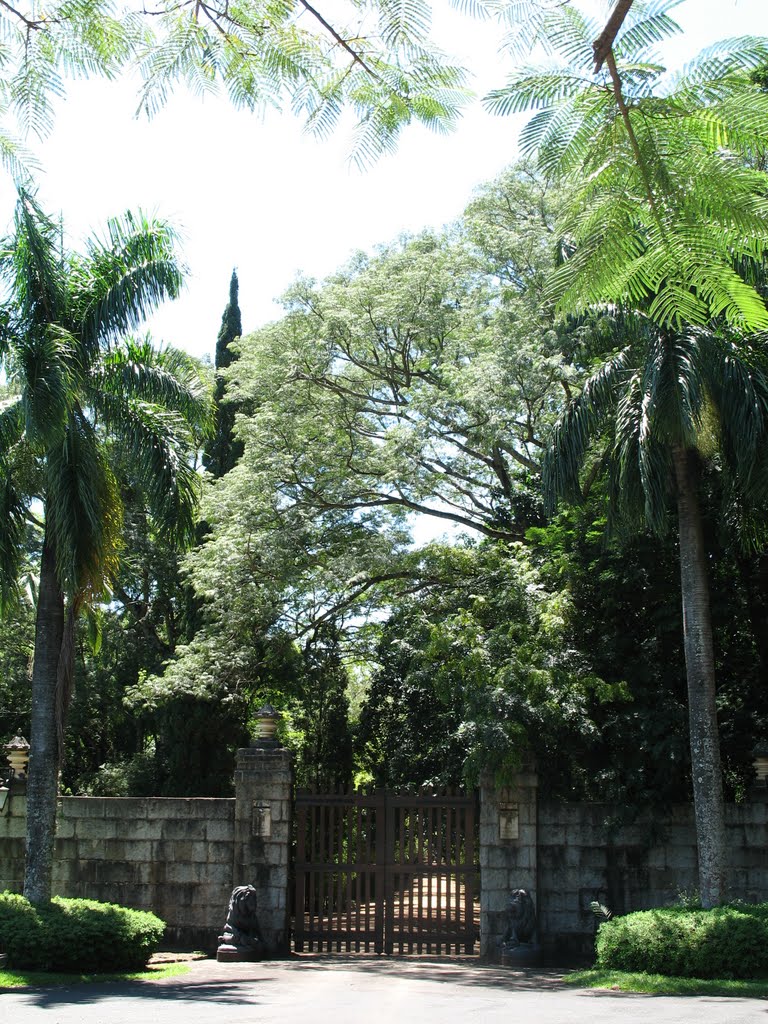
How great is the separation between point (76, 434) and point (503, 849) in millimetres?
7504

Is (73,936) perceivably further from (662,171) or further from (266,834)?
(662,171)

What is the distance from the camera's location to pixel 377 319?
2022 centimetres

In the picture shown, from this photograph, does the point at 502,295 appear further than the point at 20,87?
Yes

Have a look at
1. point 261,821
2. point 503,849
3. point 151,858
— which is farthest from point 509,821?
point 151,858

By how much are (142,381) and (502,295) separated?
351 inches

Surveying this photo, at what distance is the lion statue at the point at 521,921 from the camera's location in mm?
13023

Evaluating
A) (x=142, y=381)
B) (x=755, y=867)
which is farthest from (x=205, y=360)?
(x=755, y=867)

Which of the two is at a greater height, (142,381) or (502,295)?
(502,295)

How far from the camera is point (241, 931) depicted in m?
13.4

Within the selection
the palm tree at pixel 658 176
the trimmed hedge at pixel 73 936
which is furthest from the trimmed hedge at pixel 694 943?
the palm tree at pixel 658 176

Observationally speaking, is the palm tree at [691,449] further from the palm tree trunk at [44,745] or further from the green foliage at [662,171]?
the green foliage at [662,171]

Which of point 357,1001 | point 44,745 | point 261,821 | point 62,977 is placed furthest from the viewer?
point 261,821

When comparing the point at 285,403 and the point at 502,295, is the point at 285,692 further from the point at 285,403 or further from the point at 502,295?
the point at 502,295

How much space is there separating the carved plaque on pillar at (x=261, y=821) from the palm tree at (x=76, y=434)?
2900mm
